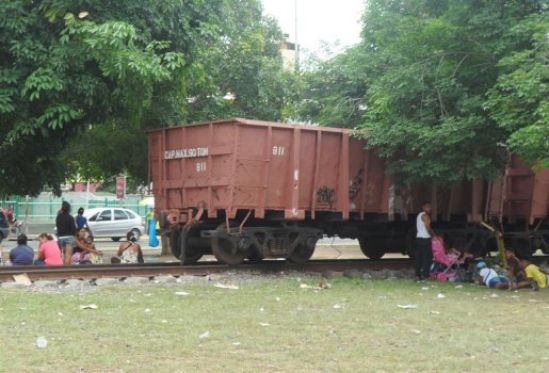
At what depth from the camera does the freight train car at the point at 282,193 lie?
44.4 ft

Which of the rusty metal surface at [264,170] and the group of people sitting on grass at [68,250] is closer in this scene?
the rusty metal surface at [264,170]

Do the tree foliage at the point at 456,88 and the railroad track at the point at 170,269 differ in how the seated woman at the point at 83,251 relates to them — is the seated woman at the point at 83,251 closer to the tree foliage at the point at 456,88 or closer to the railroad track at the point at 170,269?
the railroad track at the point at 170,269

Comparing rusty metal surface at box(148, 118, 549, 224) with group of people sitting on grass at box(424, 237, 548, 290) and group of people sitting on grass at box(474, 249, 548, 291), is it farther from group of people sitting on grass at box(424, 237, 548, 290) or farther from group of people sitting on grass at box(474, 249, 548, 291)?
group of people sitting on grass at box(474, 249, 548, 291)

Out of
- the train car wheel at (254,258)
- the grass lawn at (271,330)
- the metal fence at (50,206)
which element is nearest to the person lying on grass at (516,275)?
the grass lawn at (271,330)

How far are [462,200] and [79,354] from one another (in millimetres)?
11568

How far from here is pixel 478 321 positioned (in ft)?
29.1

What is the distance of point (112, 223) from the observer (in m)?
34.6

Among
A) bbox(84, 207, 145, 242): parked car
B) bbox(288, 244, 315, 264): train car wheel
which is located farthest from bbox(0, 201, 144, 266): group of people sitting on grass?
bbox(84, 207, 145, 242): parked car

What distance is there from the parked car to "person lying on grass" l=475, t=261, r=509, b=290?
924 inches

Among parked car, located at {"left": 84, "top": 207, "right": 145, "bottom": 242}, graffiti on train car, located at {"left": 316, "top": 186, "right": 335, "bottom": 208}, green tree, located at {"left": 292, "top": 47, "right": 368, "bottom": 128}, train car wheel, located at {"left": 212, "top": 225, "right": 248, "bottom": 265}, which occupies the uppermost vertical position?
green tree, located at {"left": 292, "top": 47, "right": 368, "bottom": 128}

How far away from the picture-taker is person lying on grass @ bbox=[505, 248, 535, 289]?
12.4 meters

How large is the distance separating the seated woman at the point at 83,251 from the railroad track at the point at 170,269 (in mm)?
1761

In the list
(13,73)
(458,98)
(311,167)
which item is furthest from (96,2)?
(458,98)

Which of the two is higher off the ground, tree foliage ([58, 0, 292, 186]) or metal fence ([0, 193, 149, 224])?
tree foliage ([58, 0, 292, 186])
